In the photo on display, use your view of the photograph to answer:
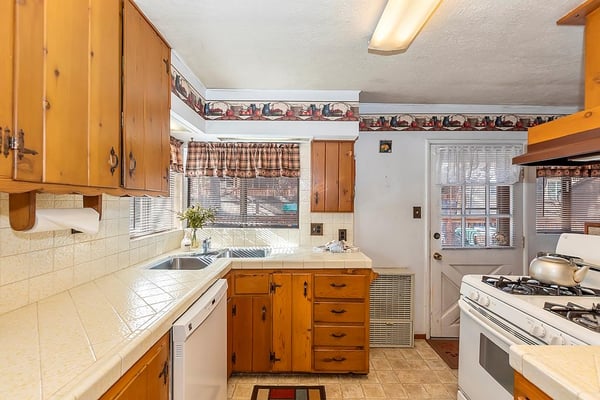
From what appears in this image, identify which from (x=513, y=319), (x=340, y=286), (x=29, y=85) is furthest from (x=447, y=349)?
(x=29, y=85)

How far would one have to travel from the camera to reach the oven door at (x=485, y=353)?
1521mm

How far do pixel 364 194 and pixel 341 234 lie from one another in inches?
20.2

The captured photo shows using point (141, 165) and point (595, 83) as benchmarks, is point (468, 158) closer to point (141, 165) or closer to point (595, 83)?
point (595, 83)

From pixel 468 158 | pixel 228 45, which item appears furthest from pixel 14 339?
pixel 468 158

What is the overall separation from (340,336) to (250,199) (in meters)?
1.56

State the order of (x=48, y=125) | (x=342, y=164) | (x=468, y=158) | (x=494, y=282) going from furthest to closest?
(x=468, y=158) < (x=342, y=164) < (x=494, y=282) < (x=48, y=125)

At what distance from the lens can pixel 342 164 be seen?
2.96m

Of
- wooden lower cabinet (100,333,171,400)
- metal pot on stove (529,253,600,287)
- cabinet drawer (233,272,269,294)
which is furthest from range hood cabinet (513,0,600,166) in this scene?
wooden lower cabinet (100,333,171,400)

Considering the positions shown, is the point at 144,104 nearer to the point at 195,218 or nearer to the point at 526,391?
the point at 195,218

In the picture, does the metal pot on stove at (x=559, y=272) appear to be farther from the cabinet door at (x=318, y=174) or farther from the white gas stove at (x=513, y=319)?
the cabinet door at (x=318, y=174)

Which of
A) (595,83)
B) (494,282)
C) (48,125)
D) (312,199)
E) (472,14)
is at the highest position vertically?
(472,14)

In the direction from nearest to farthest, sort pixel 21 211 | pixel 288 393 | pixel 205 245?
1. pixel 21 211
2. pixel 288 393
3. pixel 205 245

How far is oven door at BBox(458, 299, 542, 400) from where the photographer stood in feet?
4.99

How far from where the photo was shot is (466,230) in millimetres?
3301
